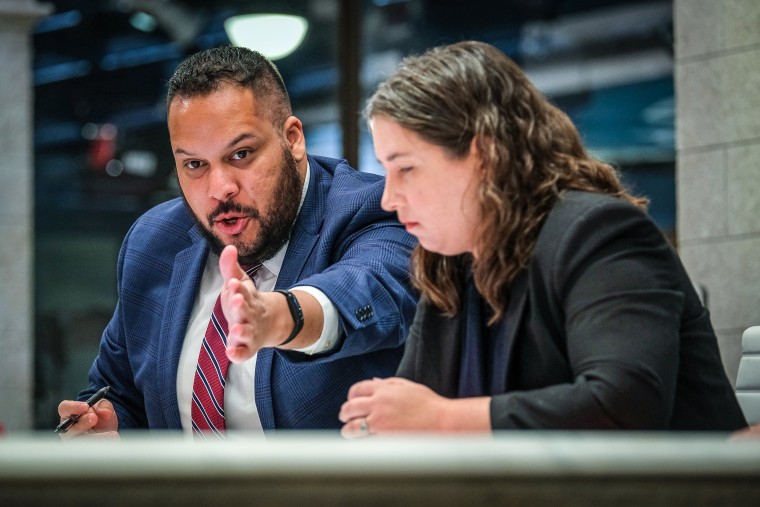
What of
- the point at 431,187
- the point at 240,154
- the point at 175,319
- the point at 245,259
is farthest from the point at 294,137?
the point at 431,187

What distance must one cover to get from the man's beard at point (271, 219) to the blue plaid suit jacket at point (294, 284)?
3 cm

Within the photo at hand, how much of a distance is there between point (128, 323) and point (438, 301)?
3.52 ft

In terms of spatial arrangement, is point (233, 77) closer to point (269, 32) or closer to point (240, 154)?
point (240, 154)

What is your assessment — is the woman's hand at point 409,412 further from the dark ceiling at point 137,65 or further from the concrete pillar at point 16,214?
the dark ceiling at point 137,65

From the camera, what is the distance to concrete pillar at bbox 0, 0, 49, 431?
6082 millimetres

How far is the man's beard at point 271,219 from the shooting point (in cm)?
223

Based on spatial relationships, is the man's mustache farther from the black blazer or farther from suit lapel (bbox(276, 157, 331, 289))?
the black blazer

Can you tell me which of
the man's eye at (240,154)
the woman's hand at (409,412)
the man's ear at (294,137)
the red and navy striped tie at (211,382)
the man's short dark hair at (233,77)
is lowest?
the red and navy striped tie at (211,382)

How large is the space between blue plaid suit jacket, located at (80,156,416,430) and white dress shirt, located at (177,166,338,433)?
0.07 ft

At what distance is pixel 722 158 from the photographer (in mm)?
3766

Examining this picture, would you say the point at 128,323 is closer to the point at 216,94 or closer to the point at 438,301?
the point at 216,94

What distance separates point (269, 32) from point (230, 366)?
4792 mm

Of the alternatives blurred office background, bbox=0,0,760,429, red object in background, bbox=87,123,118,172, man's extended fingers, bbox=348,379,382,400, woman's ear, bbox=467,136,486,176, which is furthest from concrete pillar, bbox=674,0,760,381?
red object in background, bbox=87,123,118,172

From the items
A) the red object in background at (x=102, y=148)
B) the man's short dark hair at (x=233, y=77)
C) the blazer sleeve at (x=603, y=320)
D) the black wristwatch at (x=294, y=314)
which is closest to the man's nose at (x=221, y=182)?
the man's short dark hair at (x=233, y=77)
